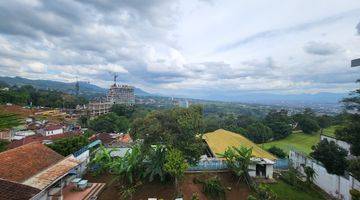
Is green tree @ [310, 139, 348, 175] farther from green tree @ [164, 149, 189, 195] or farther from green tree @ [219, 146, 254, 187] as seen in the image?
green tree @ [164, 149, 189, 195]

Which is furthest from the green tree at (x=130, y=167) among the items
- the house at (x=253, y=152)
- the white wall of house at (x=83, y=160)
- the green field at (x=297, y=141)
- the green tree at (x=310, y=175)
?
the green field at (x=297, y=141)

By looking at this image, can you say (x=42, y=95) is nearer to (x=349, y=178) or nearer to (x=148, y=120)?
(x=148, y=120)

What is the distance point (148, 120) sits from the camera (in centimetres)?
1748

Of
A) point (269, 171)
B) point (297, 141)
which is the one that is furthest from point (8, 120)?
point (297, 141)

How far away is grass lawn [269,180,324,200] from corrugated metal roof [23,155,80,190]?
12.1 meters

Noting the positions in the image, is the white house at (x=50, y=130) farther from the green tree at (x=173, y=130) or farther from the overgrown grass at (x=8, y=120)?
the overgrown grass at (x=8, y=120)

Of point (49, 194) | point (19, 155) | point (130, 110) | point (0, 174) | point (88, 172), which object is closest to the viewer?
point (0, 174)

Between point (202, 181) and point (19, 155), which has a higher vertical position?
point (19, 155)

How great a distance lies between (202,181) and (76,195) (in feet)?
24.5

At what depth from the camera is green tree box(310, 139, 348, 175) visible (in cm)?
1716

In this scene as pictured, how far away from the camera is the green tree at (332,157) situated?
56.3 ft

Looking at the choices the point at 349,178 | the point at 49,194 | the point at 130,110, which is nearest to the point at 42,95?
the point at 130,110

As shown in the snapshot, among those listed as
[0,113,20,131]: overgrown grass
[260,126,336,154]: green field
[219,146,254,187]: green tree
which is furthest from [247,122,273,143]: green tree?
[0,113,20,131]: overgrown grass

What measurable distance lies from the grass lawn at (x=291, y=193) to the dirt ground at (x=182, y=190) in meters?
→ 1.87
